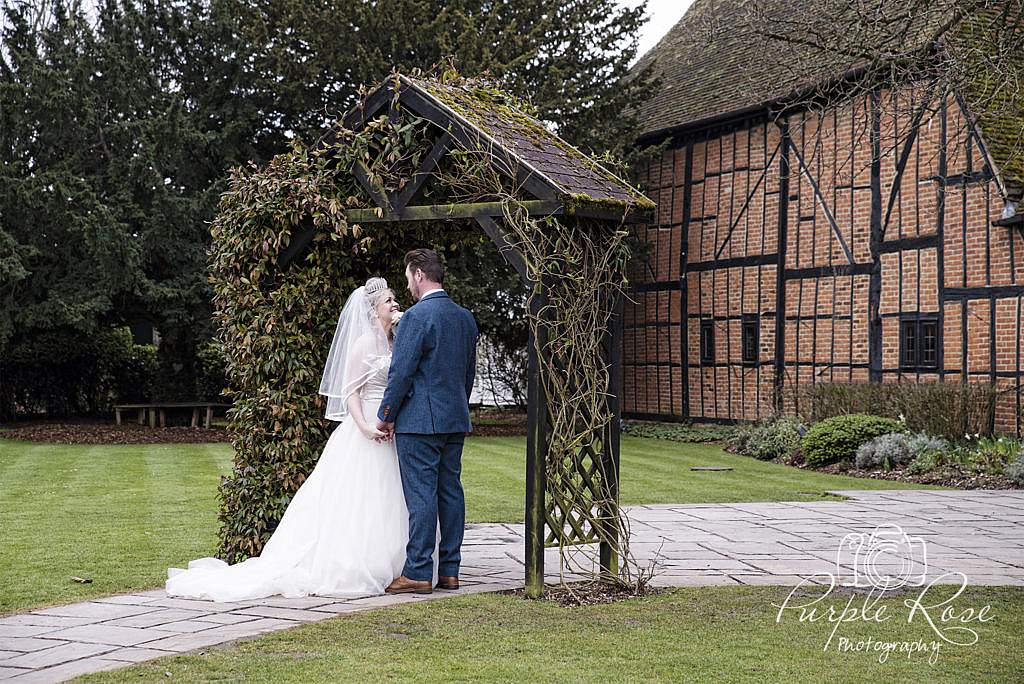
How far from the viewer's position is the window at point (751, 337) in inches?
795

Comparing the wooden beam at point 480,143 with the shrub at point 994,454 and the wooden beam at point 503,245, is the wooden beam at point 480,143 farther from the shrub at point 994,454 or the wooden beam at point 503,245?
the shrub at point 994,454

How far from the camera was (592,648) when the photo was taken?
5141mm

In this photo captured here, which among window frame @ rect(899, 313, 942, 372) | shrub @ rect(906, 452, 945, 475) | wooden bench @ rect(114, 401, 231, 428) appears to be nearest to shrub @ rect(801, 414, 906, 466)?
shrub @ rect(906, 452, 945, 475)

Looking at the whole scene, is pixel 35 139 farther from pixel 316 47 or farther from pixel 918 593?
pixel 918 593

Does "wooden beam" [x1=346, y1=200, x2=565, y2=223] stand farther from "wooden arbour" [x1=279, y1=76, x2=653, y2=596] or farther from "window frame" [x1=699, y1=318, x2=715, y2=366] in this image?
"window frame" [x1=699, y1=318, x2=715, y2=366]

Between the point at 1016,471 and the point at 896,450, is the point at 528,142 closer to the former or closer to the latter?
the point at 1016,471

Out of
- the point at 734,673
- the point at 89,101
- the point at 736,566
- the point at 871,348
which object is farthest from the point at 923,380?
the point at 89,101

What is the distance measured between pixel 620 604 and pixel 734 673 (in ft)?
4.95

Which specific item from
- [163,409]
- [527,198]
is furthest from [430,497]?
[163,409]

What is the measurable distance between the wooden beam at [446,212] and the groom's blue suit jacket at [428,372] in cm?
52

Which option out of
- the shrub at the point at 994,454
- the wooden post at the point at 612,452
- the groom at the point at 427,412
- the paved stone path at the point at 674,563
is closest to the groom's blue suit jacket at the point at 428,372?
the groom at the point at 427,412

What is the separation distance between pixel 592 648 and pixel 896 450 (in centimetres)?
1030

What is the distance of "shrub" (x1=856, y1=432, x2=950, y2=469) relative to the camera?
14242mm

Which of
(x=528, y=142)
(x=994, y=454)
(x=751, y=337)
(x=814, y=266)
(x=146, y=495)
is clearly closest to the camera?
(x=528, y=142)
